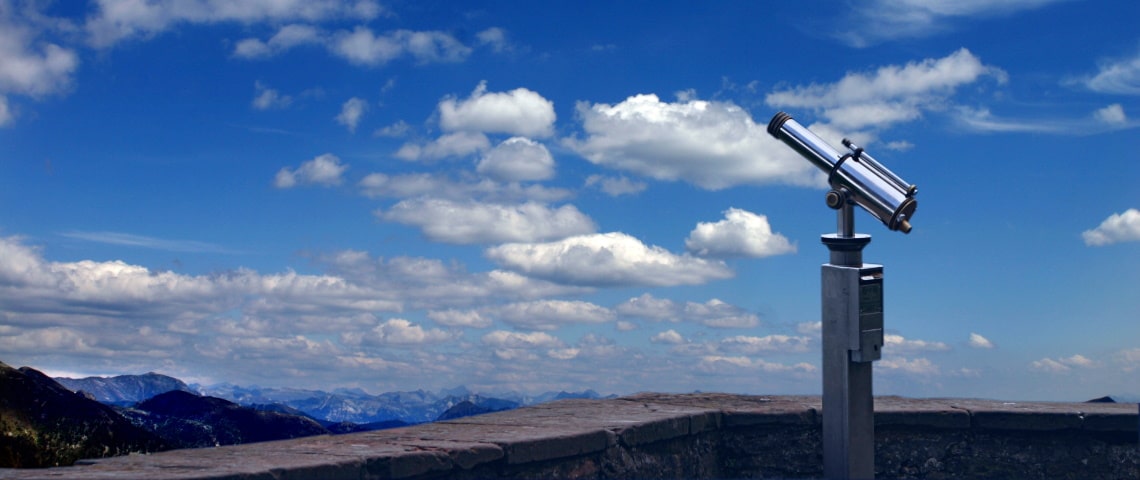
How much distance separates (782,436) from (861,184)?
181 cm

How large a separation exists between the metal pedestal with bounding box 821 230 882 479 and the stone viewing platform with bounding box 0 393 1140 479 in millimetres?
896

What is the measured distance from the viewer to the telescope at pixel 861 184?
4.89m


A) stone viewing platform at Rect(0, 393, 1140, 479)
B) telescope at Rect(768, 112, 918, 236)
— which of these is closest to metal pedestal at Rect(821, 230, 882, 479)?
telescope at Rect(768, 112, 918, 236)

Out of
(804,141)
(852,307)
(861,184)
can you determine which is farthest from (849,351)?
(804,141)

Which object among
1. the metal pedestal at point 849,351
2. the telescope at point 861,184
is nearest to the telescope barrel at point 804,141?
the telescope at point 861,184

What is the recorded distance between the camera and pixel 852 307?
4.79 meters

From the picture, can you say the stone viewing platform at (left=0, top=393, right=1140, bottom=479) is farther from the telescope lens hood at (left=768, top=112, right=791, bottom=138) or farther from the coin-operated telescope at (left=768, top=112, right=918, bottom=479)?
the telescope lens hood at (left=768, top=112, right=791, bottom=138)

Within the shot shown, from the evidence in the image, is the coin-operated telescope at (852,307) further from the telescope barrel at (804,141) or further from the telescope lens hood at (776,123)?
the telescope lens hood at (776,123)

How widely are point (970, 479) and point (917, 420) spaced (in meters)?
0.52

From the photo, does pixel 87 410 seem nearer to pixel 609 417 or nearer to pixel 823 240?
pixel 609 417

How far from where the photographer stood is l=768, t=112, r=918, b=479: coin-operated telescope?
15.8ft

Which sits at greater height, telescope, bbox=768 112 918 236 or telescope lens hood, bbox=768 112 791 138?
telescope lens hood, bbox=768 112 791 138

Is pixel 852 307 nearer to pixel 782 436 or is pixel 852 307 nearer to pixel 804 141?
pixel 804 141

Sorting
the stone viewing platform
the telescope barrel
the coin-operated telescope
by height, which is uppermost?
the telescope barrel
